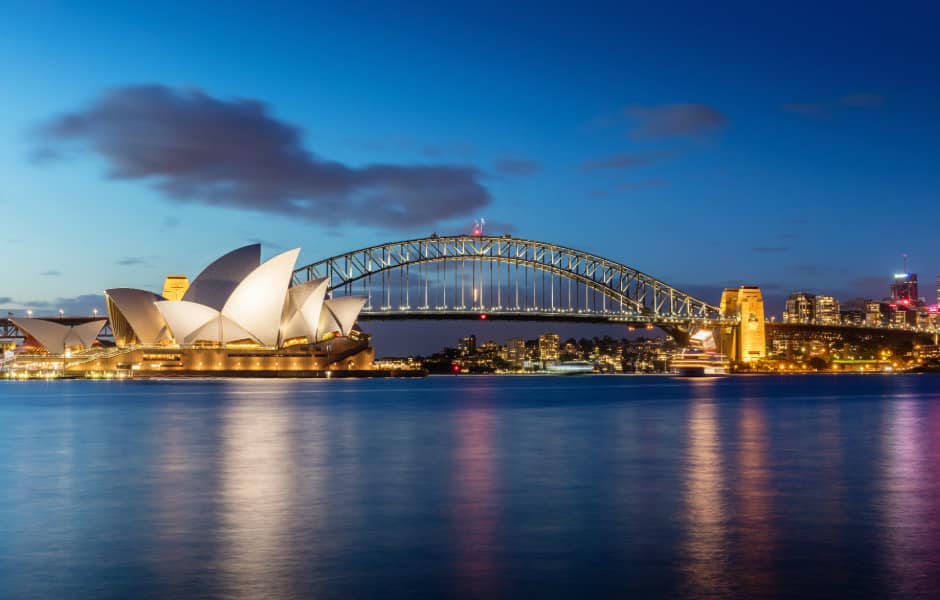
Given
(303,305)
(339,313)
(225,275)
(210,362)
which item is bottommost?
(210,362)

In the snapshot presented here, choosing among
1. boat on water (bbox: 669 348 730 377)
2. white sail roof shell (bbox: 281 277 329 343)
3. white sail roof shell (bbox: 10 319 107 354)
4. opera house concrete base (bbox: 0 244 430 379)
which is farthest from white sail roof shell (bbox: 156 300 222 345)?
boat on water (bbox: 669 348 730 377)

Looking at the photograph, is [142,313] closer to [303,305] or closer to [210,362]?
[210,362]

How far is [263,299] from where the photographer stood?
287 feet

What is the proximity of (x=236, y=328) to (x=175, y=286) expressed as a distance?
24135 mm

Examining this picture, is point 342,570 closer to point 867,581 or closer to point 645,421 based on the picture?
point 867,581

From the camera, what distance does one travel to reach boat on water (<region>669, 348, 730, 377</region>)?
108812 mm

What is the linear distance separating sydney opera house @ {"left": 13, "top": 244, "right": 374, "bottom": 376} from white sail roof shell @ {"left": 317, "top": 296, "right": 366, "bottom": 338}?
10cm

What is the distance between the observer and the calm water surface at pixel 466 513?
424 inches

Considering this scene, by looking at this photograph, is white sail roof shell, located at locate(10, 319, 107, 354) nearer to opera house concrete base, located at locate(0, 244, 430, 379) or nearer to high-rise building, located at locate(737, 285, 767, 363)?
opera house concrete base, located at locate(0, 244, 430, 379)

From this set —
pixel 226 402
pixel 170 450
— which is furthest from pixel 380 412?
pixel 170 450

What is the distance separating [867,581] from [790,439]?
2005cm

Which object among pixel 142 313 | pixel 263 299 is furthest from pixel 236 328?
pixel 142 313

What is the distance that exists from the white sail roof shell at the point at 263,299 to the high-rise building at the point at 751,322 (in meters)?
53.4

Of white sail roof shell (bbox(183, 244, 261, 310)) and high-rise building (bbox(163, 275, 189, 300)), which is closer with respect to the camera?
white sail roof shell (bbox(183, 244, 261, 310))
